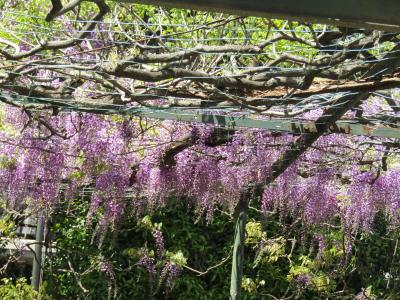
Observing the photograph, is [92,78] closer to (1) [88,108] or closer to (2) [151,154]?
(1) [88,108]

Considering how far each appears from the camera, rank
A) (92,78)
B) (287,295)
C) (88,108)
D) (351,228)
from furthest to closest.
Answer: (287,295)
(351,228)
(88,108)
(92,78)

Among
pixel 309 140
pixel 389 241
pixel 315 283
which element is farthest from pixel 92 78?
pixel 389 241

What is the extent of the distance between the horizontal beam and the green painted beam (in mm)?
2333

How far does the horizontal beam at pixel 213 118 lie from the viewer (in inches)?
147

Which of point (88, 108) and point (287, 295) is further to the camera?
point (287, 295)

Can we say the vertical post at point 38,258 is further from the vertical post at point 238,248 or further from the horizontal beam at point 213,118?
the horizontal beam at point 213,118

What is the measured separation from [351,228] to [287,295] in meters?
0.99

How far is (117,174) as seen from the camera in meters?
4.71

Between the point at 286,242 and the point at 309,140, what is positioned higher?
the point at 309,140

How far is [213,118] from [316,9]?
2.57 meters

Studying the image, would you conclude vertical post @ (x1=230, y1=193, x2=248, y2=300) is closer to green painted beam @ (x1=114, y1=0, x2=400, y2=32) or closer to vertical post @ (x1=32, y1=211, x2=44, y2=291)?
vertical post @ (x1=32, y1=211, x2=44, y2=291)

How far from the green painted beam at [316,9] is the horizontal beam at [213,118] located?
2.33 metres

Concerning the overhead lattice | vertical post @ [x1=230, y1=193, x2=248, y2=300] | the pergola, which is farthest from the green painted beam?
vertical post @ [x1=230, y1=193, x2=248, y2=300]

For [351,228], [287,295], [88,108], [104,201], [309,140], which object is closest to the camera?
[88,108]
